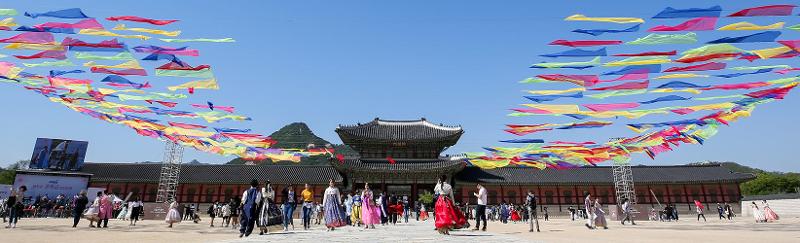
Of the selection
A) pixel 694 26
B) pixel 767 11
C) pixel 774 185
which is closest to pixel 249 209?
pixel 694 26

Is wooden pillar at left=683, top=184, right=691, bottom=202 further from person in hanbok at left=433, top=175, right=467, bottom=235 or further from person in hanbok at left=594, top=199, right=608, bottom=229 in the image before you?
person in hanbok at left=433, top=175, right=467, bottom=235

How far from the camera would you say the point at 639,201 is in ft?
105

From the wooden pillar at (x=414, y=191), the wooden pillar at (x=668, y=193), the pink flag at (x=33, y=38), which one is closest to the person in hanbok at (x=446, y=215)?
the pink flag at (x=33, y=38)

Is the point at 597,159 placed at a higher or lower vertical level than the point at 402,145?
lower

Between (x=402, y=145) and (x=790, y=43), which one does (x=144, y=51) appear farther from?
(x=402, y=145)

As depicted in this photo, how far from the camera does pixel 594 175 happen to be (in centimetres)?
3344

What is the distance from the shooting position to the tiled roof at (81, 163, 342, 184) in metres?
32.3

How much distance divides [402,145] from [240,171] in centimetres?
1440

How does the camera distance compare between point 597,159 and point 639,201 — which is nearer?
point 597,159

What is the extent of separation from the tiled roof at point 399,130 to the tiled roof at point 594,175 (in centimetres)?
376

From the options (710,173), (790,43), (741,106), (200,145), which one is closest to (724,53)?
(790,43)

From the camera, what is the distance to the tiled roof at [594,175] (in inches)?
1262

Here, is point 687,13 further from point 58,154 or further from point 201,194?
point 58,154

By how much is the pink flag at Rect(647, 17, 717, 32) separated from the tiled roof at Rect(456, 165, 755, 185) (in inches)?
981
